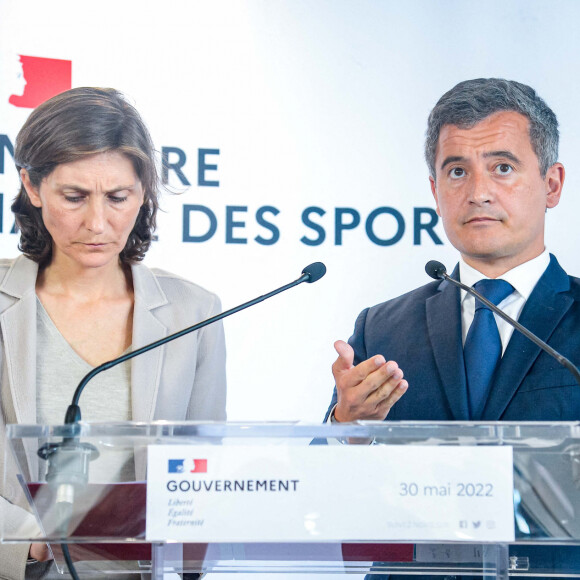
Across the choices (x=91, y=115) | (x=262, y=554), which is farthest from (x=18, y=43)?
(x=262, y=554)

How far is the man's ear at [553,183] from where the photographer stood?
282 cm

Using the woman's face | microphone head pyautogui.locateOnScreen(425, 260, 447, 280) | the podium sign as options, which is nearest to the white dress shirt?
microphone head pyautogui.locateOnScreen(425, 260, 447, 280)

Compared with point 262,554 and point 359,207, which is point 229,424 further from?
point 359,207

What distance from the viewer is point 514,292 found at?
2492mm

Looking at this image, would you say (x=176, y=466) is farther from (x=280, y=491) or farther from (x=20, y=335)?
(x=20, y=335)

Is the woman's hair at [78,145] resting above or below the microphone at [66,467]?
above

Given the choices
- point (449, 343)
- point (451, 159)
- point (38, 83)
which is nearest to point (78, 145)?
point (38, 83)

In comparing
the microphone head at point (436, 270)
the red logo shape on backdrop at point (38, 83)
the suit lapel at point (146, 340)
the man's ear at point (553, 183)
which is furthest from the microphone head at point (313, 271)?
the red logo shape on backdrop at point (38, 83)

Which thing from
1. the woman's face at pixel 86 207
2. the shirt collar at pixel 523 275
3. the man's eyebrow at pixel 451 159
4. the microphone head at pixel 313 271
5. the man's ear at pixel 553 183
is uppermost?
the man's eyebrow at pixel 451 159

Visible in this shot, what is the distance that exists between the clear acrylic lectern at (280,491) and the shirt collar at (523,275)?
1.05 meters

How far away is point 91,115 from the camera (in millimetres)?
2748

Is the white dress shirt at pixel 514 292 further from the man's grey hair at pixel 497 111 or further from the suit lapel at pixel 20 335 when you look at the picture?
the suit lapel at pixel 20 335

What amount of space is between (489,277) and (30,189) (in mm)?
1506

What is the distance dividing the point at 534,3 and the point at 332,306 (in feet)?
4.68
